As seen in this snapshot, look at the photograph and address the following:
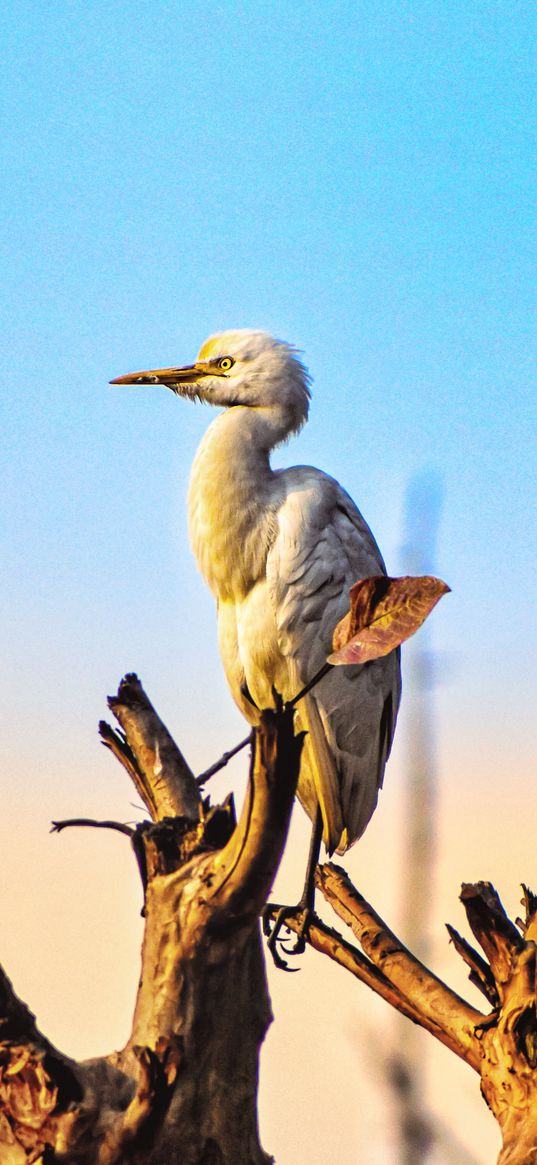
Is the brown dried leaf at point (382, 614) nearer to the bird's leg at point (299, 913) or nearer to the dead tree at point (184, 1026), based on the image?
the dead tree at point (184, 1026)

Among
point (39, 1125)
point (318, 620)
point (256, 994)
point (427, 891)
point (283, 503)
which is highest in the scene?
point (283, 503)

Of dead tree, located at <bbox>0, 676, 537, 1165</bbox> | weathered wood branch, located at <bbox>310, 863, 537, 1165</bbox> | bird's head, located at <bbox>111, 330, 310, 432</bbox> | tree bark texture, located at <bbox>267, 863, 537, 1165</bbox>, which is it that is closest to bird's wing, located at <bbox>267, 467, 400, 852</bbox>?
bird's head, located at <bbox>111, 330, 310, 432</bbox>

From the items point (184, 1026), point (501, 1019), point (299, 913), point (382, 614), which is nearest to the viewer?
point (382, 614)

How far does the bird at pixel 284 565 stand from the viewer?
483 centimetres

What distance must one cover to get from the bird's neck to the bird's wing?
0.25ft

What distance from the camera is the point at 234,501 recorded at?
4.96 meters

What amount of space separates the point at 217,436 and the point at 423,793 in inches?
87.1

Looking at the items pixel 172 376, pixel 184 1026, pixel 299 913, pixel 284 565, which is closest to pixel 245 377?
pixel 172 376

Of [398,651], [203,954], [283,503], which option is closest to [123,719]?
[203,954]

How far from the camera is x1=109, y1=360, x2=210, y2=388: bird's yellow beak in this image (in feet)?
17.5

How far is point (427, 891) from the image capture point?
3189 mm

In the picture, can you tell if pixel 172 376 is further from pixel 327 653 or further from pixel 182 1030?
pixel 182 1030

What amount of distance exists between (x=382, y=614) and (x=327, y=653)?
94.3 inches

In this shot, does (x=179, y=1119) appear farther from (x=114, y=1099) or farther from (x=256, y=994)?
(x=256, y=994)
